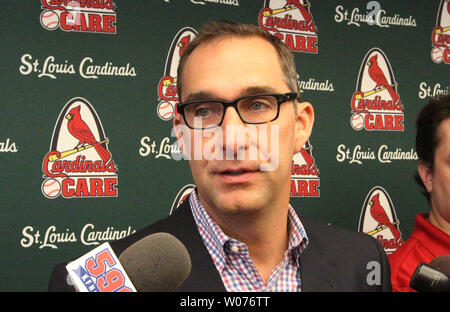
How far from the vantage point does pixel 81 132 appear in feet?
5.59

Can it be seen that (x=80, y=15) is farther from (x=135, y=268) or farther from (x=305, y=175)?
(x=135, y=268)

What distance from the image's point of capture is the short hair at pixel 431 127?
5.38ft

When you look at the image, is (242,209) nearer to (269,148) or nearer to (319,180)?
(269,148)

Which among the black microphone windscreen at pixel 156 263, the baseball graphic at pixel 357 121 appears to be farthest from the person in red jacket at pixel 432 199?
the black microphone windscreen at pixel 156 263

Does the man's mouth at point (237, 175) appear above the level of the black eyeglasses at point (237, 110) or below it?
below

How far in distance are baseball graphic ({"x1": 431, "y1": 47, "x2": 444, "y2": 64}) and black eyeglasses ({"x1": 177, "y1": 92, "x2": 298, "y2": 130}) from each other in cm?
152

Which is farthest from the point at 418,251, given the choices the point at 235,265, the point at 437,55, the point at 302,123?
the point at 437,55

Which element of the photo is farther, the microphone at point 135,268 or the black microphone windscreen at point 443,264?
the black microphone windscreen at point 443,264

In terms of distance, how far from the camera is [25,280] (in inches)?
63.6

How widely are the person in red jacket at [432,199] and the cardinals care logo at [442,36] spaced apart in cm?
69

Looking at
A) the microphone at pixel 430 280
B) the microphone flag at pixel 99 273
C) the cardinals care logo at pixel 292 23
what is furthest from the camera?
the cardinals care logo at pixel 292 23

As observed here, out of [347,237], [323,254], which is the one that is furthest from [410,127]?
[323,254]

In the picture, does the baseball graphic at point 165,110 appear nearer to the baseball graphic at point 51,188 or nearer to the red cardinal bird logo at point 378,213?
the baseball graphic at point 51,188

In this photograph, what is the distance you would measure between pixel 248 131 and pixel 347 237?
0.47 metres
